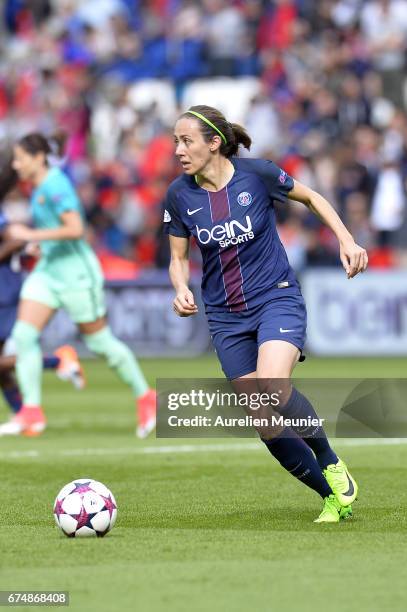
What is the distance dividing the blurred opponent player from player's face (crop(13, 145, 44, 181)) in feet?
3.10

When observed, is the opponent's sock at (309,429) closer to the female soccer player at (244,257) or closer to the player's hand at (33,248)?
the female soccer player at (244,257)

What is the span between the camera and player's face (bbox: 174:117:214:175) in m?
7.80

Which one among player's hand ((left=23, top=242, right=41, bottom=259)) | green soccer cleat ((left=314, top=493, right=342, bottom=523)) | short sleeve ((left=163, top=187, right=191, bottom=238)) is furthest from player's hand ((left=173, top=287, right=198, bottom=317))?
player's hand ((left=23, top=242, right=41, bottom=259))

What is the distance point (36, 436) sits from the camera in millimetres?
12609

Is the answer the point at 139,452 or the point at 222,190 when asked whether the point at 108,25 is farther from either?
the point at 222,190

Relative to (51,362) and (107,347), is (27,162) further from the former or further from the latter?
(51,362)

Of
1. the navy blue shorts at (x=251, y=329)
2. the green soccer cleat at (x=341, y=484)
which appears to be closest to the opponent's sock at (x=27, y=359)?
the navy blue shorts at (x=251, y=329)

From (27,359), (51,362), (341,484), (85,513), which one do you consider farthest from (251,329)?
(51,362)

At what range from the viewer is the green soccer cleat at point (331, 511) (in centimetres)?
780

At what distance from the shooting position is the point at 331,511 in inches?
308

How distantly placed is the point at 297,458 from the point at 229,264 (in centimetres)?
111

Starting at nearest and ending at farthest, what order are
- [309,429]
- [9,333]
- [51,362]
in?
[309,429], [51,362], [9,333]

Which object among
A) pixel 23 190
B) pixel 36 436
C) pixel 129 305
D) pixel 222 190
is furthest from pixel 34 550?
pixel 23 190

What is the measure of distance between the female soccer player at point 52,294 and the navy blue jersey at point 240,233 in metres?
4.39
